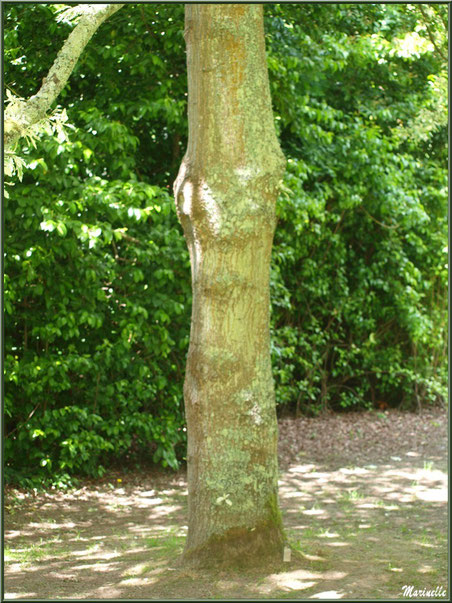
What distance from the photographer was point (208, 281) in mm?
4719

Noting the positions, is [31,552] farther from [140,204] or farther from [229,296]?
[140,204]

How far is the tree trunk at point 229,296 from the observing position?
4.66m

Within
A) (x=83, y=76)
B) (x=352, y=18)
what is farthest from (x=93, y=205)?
(x=352, y=18)

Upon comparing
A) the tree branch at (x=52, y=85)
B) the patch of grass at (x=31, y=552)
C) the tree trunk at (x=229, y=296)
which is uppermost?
the tree branch at (x=52, y=85)

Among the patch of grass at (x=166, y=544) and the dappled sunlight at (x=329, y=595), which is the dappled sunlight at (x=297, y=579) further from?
the patch of grass at (x=166, y=544)

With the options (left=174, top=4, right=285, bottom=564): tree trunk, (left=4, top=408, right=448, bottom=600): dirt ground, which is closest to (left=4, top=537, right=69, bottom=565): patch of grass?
(left=4, top=408, right=448, bottom=600): dirt ground

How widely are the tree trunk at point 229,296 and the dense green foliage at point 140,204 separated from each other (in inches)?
41.4

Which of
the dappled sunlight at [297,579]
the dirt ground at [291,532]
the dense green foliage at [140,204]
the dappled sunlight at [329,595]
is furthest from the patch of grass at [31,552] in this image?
the dappled sunlight at [329,595]

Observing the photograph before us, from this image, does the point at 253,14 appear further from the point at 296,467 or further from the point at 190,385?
the point at 296,467

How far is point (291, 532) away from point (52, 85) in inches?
153

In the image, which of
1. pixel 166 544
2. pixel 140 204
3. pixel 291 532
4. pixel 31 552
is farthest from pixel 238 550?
pixel 140 204

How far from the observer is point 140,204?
7258 mm

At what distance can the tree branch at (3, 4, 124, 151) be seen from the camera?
170 inches

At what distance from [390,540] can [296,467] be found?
3.27 meters
